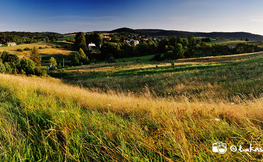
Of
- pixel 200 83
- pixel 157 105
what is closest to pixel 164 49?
pixel 200 83

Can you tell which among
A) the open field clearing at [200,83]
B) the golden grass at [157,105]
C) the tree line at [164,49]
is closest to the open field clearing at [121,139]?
the golden grass at [157,105]

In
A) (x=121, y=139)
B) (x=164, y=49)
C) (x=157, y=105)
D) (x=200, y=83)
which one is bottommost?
(x=200, y=83)

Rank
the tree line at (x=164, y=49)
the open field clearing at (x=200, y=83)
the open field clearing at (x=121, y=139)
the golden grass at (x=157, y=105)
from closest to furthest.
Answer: the open field clearing at (x=121, y=139), the golden grass at (x=157, y=105), the open field clearing at (x=200, y=83), the tree line at (x=164, y=49)

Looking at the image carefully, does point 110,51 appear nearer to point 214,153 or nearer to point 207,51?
point 207,51

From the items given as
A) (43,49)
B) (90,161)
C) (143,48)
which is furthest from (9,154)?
(43,49)

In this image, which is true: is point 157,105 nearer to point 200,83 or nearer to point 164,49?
point 200,83

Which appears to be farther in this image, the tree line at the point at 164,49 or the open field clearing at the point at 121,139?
the tree line at the point at 164,49

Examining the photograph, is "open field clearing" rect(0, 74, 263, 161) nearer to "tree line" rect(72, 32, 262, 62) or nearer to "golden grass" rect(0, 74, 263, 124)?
"golden grass" rect(0, 74, 263, 124)

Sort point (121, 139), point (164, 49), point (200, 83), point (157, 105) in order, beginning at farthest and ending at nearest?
1. point (164, 49)
2. point (200, 83)
3. point (157, 105)
4. point (121, 139)

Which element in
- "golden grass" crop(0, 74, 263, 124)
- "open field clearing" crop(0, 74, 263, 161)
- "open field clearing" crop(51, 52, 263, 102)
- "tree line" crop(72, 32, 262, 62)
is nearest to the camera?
"open field clearing" crop(0, 74, 263, 161)

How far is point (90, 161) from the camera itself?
5.61 feet

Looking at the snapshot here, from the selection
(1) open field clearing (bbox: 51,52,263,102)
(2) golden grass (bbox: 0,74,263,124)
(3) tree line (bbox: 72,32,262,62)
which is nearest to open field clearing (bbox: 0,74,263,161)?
(2) golden grass (bbox: 0,74,263,124)

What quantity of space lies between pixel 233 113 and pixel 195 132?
1.44m

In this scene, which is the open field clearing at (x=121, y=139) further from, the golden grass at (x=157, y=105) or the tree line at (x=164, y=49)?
the tree line at (x=164, y=49)
